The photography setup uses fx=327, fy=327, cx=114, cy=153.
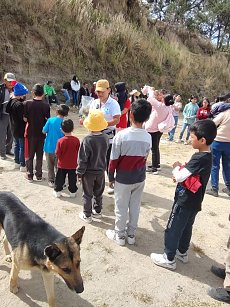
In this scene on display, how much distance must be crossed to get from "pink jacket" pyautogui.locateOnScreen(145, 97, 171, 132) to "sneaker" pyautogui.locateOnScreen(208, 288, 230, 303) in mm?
3794

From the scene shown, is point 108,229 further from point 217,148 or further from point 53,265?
point 217,148

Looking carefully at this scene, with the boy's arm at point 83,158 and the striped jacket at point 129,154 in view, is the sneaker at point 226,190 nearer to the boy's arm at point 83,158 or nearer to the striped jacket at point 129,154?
the striped jacket at point 129,154

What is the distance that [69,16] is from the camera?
663 inches

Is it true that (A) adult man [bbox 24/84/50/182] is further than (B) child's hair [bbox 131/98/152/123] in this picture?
Yes

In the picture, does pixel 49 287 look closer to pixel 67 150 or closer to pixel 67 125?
pixel 67 150

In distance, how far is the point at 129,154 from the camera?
3793mm

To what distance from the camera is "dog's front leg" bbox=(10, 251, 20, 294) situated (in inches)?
119

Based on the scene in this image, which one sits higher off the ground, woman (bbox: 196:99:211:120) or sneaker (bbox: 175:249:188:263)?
woman (bbox: 196:99:211:120)

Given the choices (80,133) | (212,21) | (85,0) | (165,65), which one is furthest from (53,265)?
(212,21)

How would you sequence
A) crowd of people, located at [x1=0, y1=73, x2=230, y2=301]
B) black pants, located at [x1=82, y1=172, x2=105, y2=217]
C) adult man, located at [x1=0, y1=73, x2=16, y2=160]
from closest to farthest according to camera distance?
crowd of people, located at [x1=0, y1=73, x2=230, y2=301] → black pants, located at [x1=82, y1=172, x2=105, y2=217] → adult man, located at [x1=0, y1=73, x2=16, y2=160]

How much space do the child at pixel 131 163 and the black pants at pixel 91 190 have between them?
401 millimetres

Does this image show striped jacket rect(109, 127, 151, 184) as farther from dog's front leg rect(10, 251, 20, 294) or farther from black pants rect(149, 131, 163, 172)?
black pants rect(149, 131, 163, 172)

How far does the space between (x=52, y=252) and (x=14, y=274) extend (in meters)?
0.87

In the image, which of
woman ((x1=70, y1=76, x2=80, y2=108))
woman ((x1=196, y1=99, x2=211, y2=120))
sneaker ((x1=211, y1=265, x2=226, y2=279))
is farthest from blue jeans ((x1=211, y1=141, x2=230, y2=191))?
woman ((x1=70, y1=76, x2=80, y2=108))
